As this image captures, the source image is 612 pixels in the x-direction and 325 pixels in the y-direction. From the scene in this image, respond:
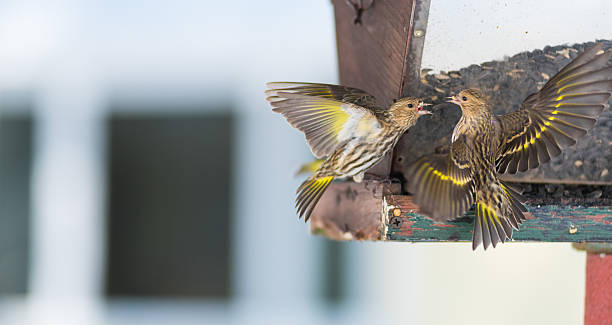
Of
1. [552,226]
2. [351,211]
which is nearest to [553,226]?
[552,226]

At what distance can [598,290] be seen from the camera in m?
2.07

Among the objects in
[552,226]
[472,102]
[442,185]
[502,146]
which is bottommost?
[552,226]

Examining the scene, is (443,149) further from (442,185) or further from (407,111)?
(442,185)

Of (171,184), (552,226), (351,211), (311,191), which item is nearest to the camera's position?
(552,226)

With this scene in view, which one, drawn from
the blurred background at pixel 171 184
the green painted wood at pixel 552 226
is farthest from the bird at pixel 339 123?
the blurred background at pixel 171 184

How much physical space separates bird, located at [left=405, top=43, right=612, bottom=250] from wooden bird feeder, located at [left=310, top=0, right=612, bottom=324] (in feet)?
0.36

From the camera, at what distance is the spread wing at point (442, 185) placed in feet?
5.07

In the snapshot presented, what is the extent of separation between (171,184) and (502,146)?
5.38m

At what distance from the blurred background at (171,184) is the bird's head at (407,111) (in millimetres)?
4133

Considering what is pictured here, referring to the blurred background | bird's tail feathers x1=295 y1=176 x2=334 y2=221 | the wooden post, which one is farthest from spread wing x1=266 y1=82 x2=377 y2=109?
the blurred background

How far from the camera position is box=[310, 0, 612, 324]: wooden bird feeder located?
6.07 ft

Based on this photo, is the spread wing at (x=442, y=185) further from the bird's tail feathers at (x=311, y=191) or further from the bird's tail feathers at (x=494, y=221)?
the bird's tail feathers at (x=311, y=191)

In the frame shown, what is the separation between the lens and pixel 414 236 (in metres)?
1.84

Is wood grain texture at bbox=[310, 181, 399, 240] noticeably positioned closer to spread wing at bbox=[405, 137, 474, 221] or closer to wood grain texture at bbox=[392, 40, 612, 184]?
wood grain texture at bbox=[392, 40, 612, 184]
